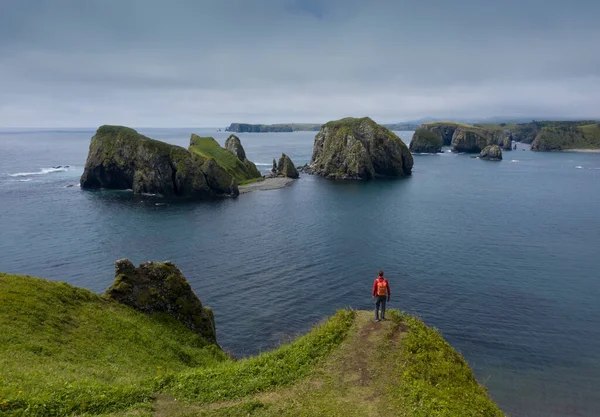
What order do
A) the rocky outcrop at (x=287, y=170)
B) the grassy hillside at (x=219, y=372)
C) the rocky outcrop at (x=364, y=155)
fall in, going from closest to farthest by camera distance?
the grassy hillside at (x=219, y=372) < the rocky outcrop at (x=287, y=170) < the rocky outcrop at (x=364, y=155)

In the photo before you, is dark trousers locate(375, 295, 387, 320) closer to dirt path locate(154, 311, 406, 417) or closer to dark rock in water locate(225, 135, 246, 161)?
dirt path locate(154, 311, 406, 417)

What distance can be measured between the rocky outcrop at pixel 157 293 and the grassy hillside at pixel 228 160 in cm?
11893

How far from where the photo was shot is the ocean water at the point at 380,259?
145 feet

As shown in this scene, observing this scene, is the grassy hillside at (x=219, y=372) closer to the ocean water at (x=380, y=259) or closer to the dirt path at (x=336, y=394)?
the dirt path at (x=336, y=394)

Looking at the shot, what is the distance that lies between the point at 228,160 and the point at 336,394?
14705 centimetres

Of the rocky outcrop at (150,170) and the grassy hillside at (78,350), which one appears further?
the rocky outcrop at (150,170)

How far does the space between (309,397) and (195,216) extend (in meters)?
86.2

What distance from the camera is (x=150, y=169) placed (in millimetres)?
129750

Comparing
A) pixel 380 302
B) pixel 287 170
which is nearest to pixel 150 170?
pixel 287 170

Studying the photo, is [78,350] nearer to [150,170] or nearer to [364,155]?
[150,170]

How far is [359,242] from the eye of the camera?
8162cm

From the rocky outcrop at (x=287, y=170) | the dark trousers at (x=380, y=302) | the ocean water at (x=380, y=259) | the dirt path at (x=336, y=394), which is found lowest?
the ocean water at (x=380, y=259)

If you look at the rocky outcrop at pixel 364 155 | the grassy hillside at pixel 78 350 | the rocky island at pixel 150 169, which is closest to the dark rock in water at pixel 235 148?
the rocky outcrop at pixel 364 155

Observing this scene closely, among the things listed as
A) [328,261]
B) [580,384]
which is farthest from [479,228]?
[580,384]
